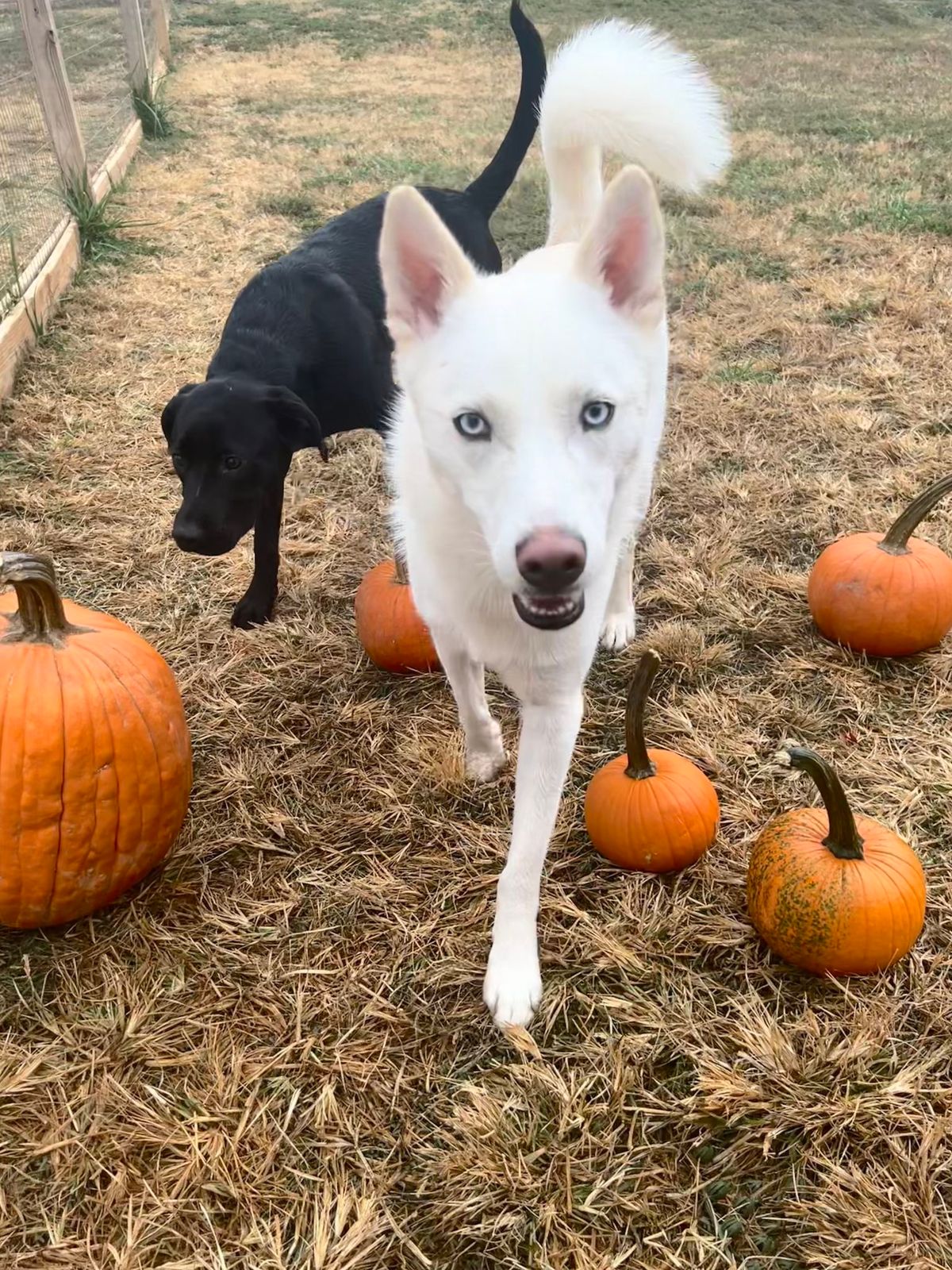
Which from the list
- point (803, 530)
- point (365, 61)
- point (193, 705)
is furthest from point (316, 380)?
point (365, 61)

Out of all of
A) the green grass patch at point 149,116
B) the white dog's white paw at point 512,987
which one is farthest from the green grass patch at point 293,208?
the white dog's white paw at point 512,987

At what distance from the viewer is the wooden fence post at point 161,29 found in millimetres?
11273

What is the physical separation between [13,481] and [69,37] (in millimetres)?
4682

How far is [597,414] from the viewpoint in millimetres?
1553

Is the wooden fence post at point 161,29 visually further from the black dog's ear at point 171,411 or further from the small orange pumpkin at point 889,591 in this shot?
the small orange pumpkin at point 889,591

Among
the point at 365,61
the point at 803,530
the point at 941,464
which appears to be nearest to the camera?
the point at 803,530

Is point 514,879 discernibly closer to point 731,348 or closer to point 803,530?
point 803,530

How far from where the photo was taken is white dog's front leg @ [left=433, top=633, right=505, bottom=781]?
221cm

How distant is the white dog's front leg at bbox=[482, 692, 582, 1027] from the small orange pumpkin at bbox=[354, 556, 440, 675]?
0.80 m

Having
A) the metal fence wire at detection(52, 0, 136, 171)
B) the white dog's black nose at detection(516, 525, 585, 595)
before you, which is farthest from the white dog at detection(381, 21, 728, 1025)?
the metal fence wire at detection(52, 0, 136, 171)

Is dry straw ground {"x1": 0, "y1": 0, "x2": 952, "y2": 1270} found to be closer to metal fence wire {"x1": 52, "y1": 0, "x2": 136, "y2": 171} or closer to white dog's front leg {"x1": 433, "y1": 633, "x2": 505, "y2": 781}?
white dog's front leg {"x1": 433, "y1": 633, "x2": 505, "y2": 781}

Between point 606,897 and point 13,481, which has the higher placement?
point 13,481

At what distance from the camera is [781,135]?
8578mm

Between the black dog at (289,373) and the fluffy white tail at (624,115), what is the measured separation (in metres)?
0.90
